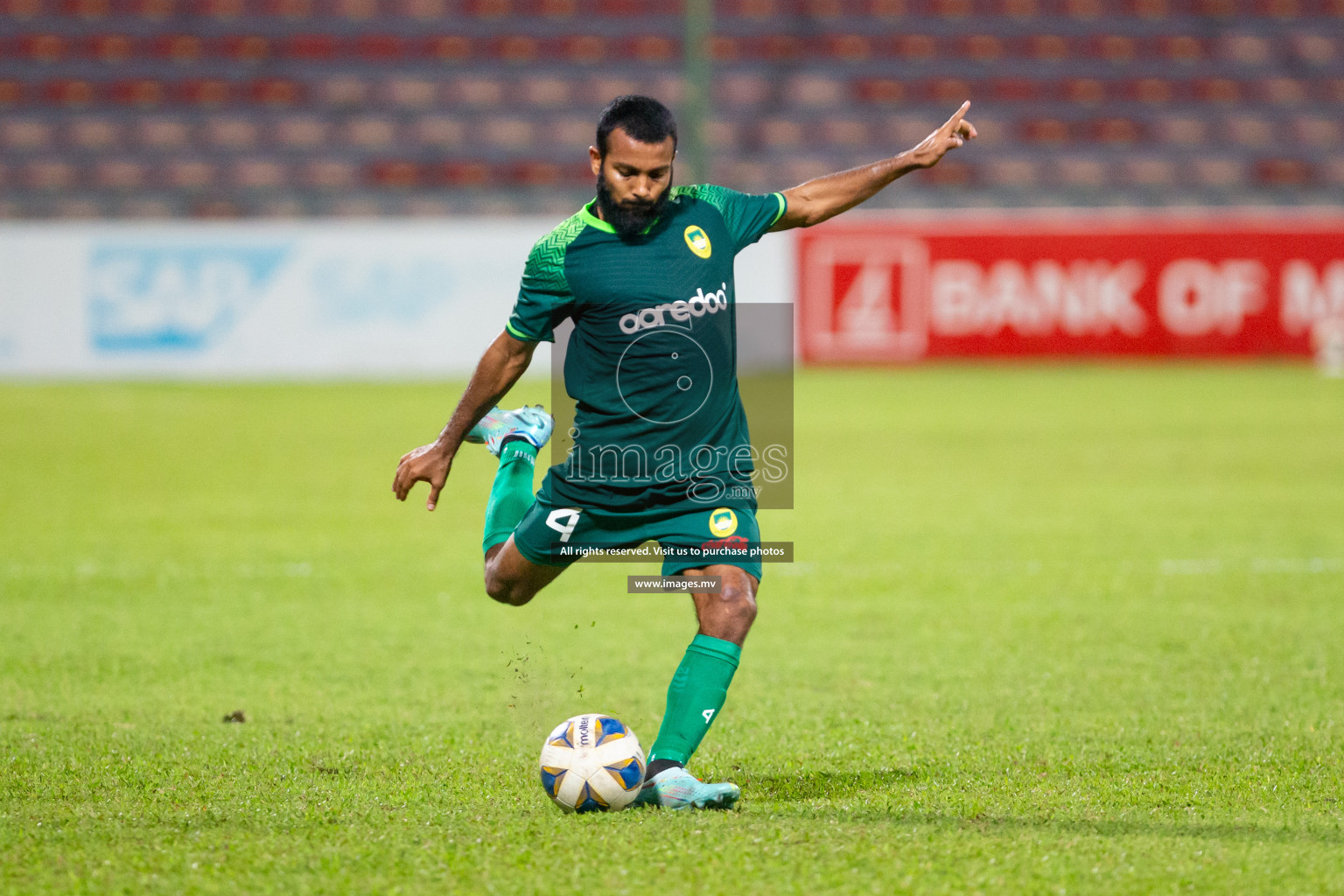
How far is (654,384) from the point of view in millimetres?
3869

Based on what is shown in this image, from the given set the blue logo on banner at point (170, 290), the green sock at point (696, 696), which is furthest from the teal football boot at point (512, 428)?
the blue logo on banner at point (170, 290)

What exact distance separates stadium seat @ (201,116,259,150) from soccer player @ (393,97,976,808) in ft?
63.7

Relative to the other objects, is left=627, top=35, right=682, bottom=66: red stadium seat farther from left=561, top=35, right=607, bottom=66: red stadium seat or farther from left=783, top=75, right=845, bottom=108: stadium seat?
left=783, top=75, right=845, bottom=108: stadium seat

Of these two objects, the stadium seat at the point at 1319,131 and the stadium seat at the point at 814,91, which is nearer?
the stadium seat at the point at 1319,131

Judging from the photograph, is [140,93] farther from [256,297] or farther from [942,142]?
[942,142]

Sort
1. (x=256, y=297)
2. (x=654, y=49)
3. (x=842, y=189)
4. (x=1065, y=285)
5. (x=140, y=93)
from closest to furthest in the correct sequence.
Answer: (x=842, y=189)
(x=256, y=297)
(x=1065, y=285)
(x=140, y=93)
(x=654, y=49)

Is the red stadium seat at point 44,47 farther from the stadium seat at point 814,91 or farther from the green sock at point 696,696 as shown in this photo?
the green sock at point 696,696

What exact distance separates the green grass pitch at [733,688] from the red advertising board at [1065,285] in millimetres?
6658

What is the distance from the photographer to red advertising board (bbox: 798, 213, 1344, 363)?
58.5ft

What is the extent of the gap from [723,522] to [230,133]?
20086 mm

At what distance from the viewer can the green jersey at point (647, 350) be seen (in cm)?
382

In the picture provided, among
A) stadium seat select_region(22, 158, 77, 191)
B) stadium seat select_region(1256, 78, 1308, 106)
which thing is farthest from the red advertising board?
stadium seat select_region(22, 158, 77, 191)

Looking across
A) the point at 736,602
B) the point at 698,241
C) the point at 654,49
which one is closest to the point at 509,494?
the point at 736,602

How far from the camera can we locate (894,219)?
17.8 m
